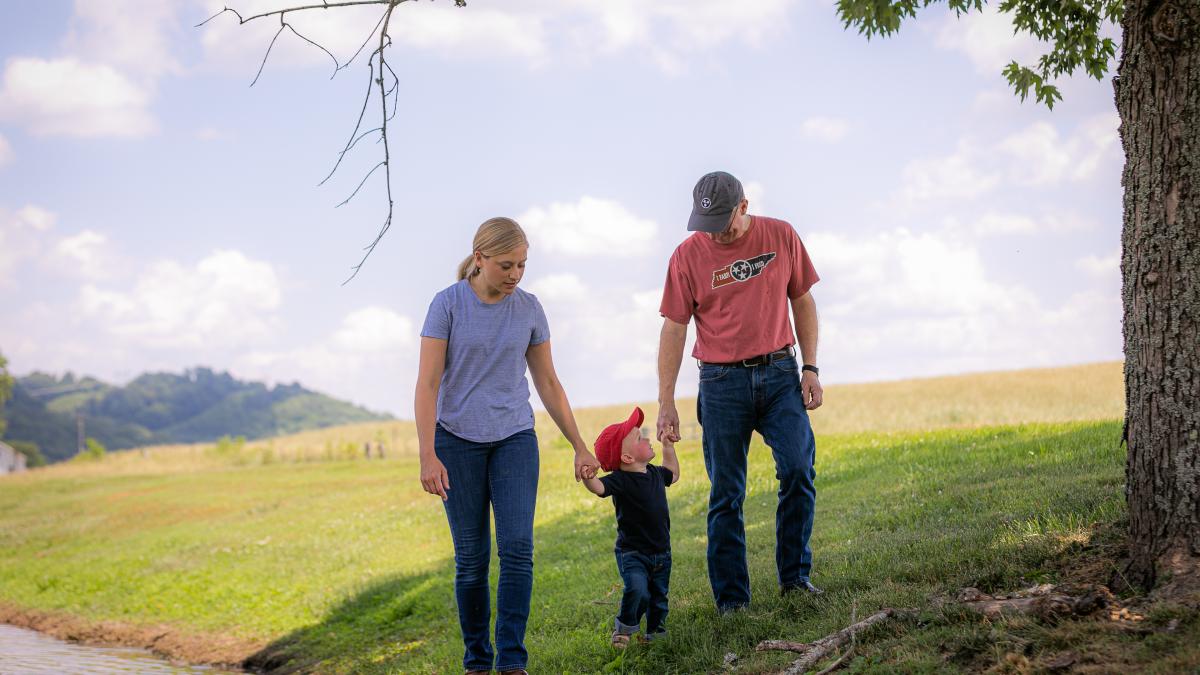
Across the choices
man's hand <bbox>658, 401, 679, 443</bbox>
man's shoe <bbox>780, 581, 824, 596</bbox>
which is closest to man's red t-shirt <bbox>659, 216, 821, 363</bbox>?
man's hand <bbox>658, 401, 679, 443</bbox>

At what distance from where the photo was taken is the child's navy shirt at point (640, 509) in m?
6.41

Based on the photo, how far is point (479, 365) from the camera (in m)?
5.89

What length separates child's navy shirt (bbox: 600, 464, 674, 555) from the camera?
252 inches

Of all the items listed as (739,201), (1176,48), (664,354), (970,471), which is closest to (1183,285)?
(1176,48)

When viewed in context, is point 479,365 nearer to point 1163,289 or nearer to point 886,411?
point 1163,289

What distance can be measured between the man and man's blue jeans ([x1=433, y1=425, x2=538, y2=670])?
3.34 ft

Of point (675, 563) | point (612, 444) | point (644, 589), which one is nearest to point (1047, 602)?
point (644, 589)

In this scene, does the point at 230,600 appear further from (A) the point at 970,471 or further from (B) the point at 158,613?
(A) the point at 970,471

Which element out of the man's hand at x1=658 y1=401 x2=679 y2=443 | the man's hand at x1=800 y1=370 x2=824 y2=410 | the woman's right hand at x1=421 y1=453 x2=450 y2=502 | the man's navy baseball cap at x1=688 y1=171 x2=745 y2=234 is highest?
the man's navy baseball cap at x1=688 y1=171 x2=745 y2=234

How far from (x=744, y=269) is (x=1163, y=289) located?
7.74 feet

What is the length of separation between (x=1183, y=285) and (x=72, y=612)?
637 inches

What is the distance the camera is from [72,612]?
52.9 feet

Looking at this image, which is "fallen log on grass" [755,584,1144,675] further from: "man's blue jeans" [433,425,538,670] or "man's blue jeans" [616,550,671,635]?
"man's blue jeans" [433,425,538,670]

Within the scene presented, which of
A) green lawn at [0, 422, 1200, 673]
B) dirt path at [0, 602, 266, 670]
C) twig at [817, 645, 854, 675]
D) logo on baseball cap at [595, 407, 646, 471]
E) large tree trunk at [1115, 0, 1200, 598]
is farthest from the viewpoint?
dirt path at [0, 602, 266, 670]
